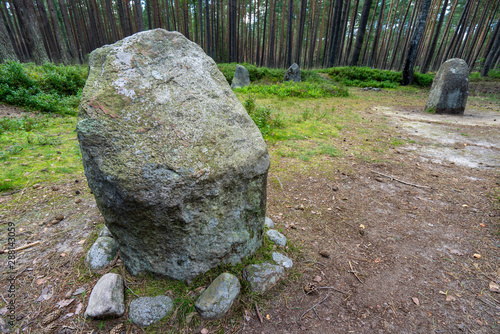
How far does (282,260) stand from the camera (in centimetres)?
227

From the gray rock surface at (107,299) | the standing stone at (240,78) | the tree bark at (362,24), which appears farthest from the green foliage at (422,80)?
the gray rock surface at (107,299)

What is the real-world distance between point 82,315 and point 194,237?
99cm

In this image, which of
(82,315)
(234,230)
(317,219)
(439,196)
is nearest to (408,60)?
(439,196)

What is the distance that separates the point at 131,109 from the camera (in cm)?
167

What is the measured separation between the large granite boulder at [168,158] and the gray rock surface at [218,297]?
14 centimetres

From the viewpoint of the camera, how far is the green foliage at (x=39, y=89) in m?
6.17

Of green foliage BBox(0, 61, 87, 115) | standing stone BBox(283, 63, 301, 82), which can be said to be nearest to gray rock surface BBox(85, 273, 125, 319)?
green foliage BBox(0, 61, 87, 115)

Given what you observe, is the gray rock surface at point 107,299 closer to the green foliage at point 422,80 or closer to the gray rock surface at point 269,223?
the gray rock surface at point 269,223

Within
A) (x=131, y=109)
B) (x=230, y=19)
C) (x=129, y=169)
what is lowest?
(x=129, y=169)

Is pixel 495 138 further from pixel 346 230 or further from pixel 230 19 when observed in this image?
pixel 230 19

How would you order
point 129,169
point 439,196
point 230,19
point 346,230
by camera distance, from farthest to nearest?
point 230,19, point 439,196, point 346,230, point 129,169

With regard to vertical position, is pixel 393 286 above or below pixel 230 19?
below

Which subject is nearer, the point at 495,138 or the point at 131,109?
the point at 131,109

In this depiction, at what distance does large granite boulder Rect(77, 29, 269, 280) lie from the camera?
1549mm
